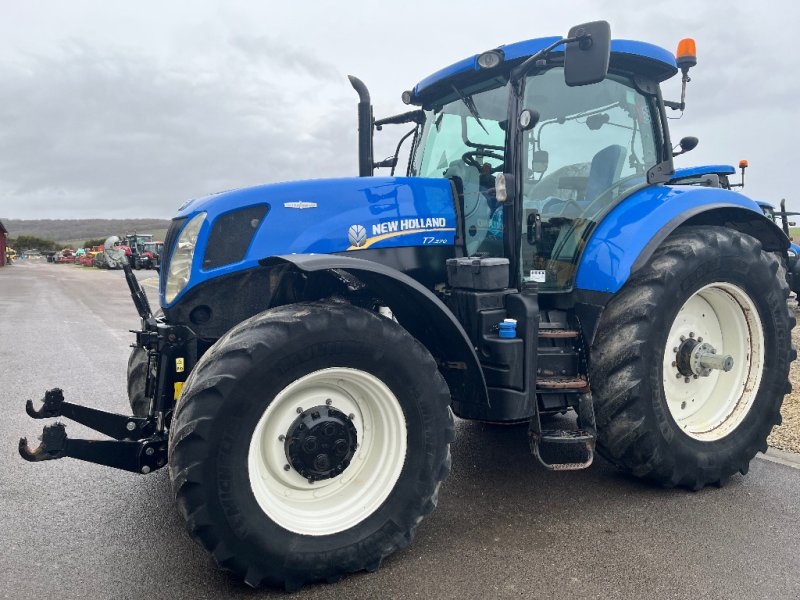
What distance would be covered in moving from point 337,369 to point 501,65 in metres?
2.04

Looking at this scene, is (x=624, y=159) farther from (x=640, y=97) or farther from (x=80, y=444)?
(x=80, y=444)

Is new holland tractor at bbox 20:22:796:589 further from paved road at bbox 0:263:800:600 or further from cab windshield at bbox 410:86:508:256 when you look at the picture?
paved road at bbox 0:263:800:600

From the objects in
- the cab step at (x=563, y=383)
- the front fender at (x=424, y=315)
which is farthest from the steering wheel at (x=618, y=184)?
the front fender at (x=424, y=315)

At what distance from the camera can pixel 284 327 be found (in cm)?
267

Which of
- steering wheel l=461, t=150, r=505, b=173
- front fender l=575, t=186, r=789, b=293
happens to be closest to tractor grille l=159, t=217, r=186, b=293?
steering wheel l=461, t=150, r=505, b=173

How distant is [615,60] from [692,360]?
1.87 m

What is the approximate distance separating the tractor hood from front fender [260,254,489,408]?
0.18 metres

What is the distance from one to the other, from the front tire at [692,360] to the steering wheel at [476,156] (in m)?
1.01

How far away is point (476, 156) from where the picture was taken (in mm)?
3879

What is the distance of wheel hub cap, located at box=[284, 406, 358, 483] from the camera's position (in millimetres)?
2801

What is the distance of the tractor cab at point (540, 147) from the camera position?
3.65 metres

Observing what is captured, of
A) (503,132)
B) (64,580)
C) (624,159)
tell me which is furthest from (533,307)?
(64,580)

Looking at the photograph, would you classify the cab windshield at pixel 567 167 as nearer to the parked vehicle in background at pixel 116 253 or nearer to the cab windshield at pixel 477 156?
the cab windshield at pixel 477 156

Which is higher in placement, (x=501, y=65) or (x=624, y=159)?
(x=501, y=65)
